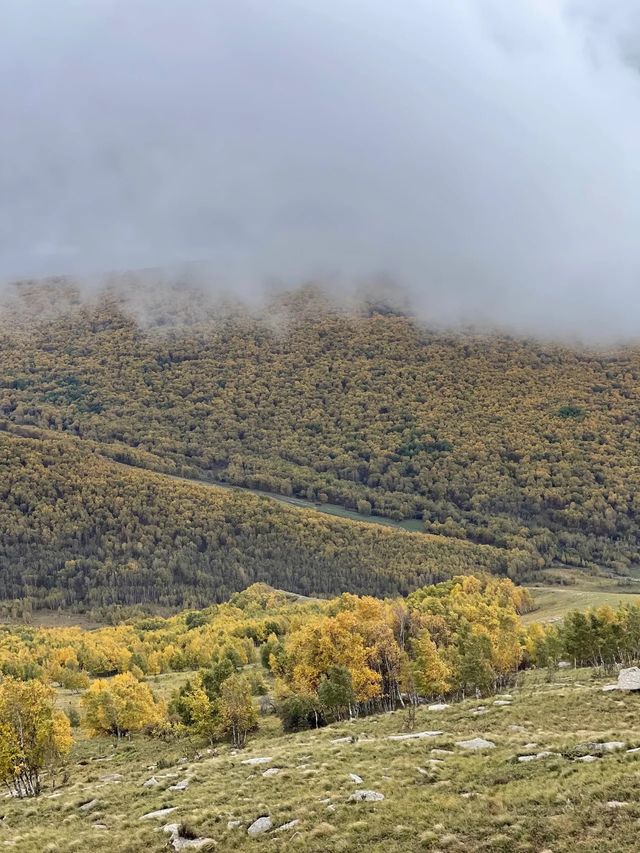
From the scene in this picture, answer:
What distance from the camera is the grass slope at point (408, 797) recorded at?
730 inches

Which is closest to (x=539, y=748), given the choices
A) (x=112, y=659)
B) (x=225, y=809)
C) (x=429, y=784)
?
(x=429, y=784)

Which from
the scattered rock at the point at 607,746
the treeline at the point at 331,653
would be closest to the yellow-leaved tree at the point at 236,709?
the treeline at the point at 331,653

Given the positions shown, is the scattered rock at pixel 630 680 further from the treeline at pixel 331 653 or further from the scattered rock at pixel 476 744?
the treeline at pixel 331 653

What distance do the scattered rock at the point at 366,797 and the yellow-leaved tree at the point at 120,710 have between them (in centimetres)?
5290

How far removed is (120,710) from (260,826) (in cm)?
5299

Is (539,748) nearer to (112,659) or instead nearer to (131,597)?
Result: (112,659)

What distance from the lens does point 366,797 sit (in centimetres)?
2373

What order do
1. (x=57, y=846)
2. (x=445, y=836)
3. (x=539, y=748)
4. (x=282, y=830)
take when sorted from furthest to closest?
(x=539, y=748) → (x=57, y=846) → (x=282, y=830) → (x=445, y=836)

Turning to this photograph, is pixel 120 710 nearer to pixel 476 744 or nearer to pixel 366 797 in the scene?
pixel 476 744

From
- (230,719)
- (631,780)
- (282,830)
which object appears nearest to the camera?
(631,780)

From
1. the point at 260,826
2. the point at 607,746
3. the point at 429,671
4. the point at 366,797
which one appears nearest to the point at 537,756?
the point at 607,746

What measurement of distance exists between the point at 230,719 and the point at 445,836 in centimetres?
4301

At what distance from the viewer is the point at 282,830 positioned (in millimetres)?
21906

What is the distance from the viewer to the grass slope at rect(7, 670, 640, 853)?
1855 cm
